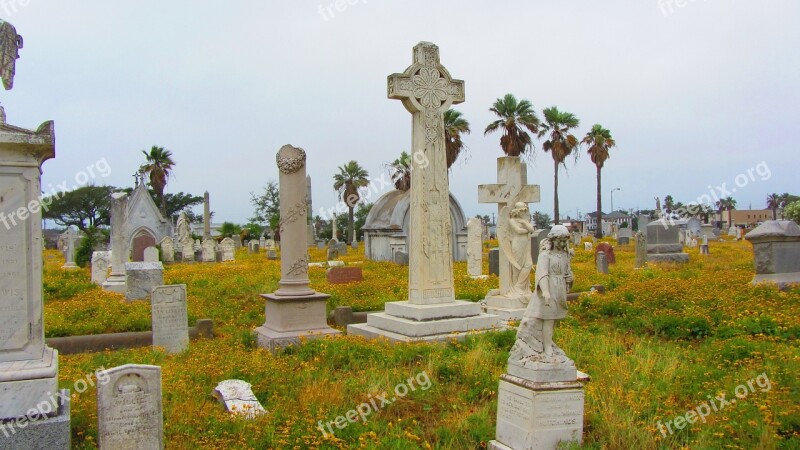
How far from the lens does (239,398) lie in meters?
6.32

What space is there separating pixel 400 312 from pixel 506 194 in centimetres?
413

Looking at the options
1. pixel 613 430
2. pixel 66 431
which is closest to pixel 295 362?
pixel 66 431

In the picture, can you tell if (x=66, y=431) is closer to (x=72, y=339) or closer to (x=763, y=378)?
(x=72, y=339)

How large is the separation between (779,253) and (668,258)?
7.99 m

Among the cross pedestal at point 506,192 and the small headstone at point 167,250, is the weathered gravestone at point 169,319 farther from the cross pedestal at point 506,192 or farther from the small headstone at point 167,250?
the small headstone at point 167,250

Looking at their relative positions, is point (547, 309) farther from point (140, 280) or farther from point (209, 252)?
point (209, 252)

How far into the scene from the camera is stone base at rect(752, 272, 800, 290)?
506 inches

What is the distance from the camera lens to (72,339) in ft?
33.0

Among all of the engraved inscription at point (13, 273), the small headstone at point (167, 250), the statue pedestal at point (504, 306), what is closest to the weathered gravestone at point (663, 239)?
the statue pedestal at point (504, 306)

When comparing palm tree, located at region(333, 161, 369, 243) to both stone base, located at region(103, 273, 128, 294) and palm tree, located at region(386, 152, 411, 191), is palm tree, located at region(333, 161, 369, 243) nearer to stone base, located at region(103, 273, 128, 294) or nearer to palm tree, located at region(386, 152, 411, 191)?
palm tree, located at region(386, 152, 411, 191)

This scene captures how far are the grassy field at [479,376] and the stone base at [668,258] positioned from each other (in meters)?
8.92

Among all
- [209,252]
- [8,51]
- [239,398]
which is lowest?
[239,398]

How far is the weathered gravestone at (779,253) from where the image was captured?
13.2 meters

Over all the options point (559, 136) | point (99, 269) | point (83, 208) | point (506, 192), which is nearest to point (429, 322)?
point (506, 192)
